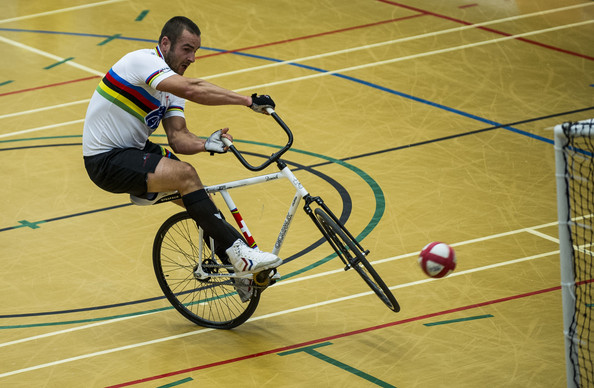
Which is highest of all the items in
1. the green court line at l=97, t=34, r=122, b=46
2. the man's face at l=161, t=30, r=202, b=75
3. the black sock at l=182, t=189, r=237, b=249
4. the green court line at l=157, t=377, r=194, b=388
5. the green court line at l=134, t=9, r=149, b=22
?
the green court line at l=134, t=9, r=149, b=22

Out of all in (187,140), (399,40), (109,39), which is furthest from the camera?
(109,39)

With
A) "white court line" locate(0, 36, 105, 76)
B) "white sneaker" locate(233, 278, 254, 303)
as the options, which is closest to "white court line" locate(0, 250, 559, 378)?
"white sneaker" locate(233, 278, 254, 303)

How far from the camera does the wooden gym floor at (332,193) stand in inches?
262

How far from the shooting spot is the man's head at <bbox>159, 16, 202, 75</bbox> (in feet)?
21.4

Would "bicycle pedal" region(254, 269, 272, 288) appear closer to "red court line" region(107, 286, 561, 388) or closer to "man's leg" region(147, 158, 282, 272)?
"man's leg" region(147, 158, 282, 272)

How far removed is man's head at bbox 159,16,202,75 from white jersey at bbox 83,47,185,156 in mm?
84

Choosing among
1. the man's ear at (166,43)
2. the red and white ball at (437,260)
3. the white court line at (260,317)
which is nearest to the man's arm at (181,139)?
the man's ear at (166,43)

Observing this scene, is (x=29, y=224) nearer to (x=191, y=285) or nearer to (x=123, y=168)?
(x=191, y=285)

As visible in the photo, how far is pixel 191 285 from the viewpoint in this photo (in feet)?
24.5

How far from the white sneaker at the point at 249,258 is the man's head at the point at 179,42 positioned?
126 centimetres

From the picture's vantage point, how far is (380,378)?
6.30 m

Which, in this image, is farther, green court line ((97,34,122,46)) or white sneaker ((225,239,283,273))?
green court line ((97,34,122,46))

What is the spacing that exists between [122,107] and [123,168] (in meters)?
0.41

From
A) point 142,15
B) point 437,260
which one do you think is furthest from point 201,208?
point 142,15
